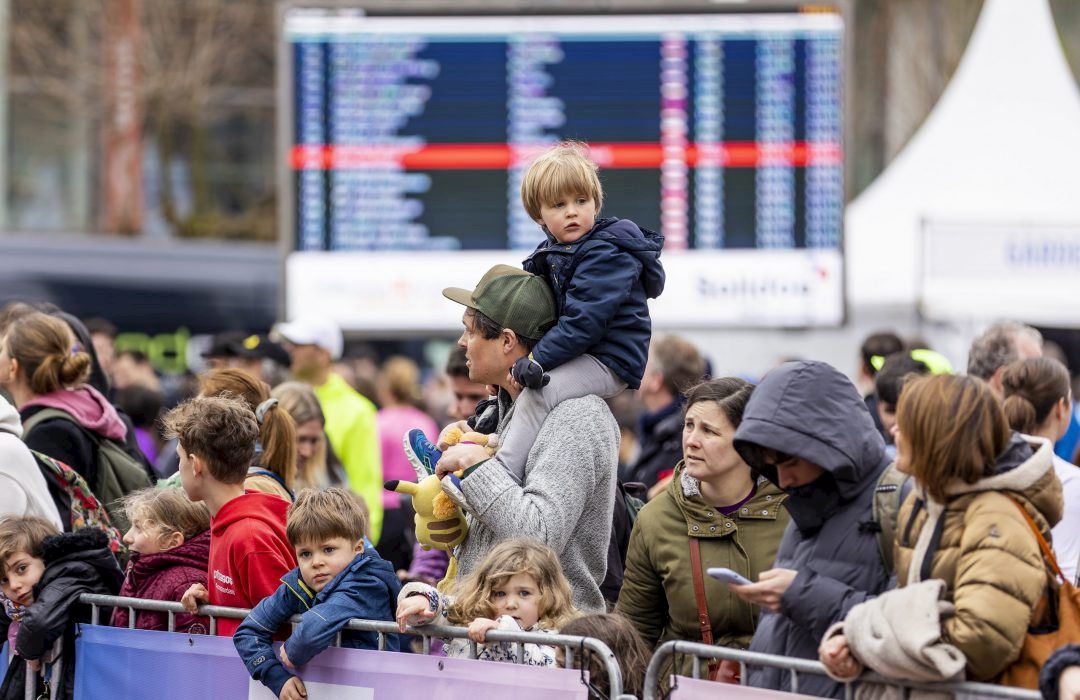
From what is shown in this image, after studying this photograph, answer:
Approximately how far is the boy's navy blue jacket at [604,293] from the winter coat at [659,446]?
7.28 ft

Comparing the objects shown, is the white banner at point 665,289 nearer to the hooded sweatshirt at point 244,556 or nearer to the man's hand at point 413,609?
the hooded sweatshirt at point 244,556

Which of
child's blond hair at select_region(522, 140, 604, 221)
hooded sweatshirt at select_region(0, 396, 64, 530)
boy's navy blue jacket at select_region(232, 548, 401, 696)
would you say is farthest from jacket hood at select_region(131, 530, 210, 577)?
child's blond hair at select_region(522, 140, 604, 221)

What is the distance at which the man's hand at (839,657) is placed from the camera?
10.5 feet

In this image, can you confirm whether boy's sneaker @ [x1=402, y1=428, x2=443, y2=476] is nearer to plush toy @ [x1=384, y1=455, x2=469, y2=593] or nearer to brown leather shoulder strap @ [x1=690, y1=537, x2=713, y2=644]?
plush toy @ [x1=384, y1=455, x2=469, y2=593]

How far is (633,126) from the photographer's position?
10.5 meters

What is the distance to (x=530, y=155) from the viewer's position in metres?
10.4

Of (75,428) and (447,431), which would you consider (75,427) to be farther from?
(447,431)

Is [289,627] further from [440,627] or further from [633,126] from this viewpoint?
[633,126]

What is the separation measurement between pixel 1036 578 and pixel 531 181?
6.24 ft

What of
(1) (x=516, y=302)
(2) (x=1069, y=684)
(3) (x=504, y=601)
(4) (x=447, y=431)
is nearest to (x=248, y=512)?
(4) (x=447, y=431)

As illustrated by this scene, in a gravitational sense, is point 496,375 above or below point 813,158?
below

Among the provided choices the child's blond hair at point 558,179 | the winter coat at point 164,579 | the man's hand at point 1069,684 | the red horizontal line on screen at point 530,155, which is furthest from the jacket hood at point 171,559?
the red horizontal line on screen at point 530,155

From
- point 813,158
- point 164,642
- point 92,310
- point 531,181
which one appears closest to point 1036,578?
point 531,181

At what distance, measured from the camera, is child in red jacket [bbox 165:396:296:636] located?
4.53 m
